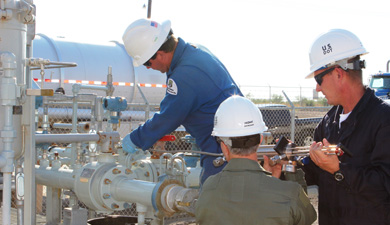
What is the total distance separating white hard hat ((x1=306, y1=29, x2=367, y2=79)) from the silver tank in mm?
8862

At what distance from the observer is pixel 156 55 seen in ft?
12.0

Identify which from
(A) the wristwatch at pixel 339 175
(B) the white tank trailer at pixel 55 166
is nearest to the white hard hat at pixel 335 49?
(A) the wristwatch at pixel 339 175

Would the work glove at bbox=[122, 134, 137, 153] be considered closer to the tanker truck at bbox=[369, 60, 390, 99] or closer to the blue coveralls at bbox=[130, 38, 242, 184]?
→ the blue coveralls at bbox=[130, 38, 242, 184]

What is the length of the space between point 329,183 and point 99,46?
35.3 feet

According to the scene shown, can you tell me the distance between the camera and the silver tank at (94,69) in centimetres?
1163

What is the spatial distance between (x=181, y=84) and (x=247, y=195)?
4.21 ft

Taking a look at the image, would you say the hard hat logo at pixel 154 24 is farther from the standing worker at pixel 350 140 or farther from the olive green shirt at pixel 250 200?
the olive green shirt at pixel 250 200

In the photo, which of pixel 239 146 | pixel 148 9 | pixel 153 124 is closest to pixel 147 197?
pixel 153 124

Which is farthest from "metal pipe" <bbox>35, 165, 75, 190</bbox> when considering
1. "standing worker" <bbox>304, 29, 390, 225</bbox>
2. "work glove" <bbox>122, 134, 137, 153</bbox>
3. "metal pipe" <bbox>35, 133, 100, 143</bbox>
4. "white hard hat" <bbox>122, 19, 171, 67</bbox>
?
"standing worker" <bbox>304, 29, 390, 225</bbox>

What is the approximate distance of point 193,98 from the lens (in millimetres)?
3412

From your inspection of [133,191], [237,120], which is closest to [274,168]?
[237,120]

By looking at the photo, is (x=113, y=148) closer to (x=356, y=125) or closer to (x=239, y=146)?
(x=239, y=146)

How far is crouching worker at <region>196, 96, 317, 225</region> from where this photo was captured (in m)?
2.28

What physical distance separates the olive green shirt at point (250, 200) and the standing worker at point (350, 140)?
10.3 inches
